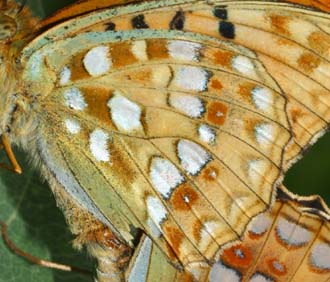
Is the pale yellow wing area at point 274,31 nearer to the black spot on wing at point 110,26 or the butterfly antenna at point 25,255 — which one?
the black spot on wing at point 110,26

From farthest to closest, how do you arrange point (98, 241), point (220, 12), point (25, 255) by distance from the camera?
point (25, 255)
point (98, 241)
point (220, 12)

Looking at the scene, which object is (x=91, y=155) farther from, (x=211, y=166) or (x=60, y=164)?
(x=211, y=166)

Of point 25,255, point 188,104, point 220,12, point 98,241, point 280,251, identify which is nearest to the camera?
point 220,12

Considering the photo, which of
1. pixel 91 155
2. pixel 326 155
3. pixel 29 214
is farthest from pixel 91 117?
pixel 326 155

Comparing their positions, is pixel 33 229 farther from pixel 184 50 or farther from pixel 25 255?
pixel 184 50

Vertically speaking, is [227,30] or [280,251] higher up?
[227,30]

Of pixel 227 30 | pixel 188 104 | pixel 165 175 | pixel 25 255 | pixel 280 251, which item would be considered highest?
pixel 227 30

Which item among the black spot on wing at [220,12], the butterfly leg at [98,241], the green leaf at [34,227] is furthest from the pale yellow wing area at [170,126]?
the green leaf at [34,227]

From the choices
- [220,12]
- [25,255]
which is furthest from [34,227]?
[220,12]
